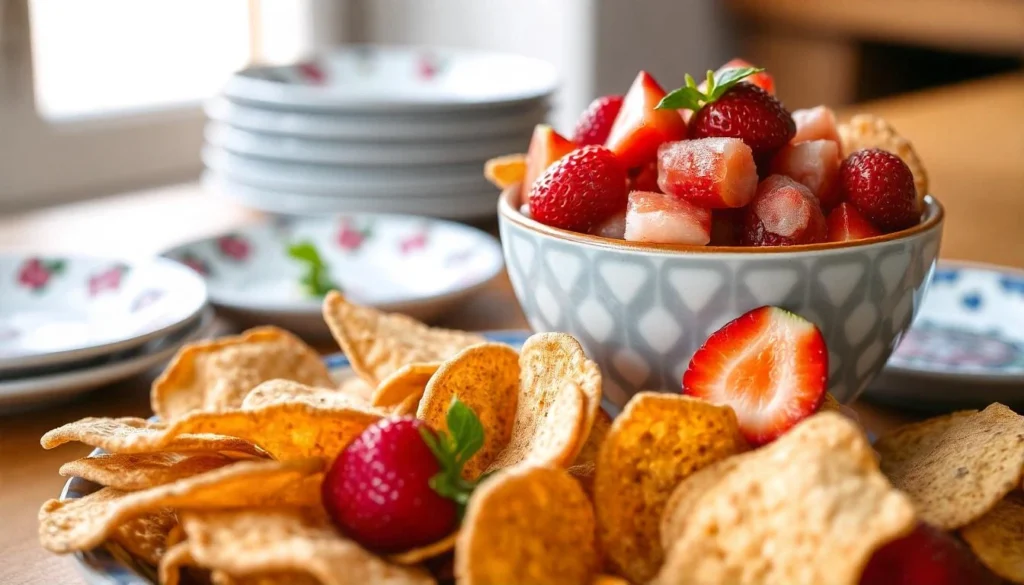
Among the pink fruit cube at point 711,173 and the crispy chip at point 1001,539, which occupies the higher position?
the pink fruit cube at point 711,173

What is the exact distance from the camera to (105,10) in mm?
2412

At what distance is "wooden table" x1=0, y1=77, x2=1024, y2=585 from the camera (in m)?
0.75

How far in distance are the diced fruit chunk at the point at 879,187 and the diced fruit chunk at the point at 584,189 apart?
15 cm

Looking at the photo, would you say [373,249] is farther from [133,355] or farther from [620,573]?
[620,573]

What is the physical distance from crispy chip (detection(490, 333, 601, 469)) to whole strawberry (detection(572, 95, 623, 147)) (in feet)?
0.68

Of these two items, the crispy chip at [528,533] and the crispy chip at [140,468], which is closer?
the crispy chip at [528,533]

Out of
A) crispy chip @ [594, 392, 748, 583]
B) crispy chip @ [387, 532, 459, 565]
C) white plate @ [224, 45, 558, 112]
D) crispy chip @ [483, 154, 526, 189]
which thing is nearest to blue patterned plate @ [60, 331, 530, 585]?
crispy chip @ [387, 532, 459, 565]

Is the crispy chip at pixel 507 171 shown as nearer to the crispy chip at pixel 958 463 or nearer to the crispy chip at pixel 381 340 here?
the crispy chip at pixel 381 340

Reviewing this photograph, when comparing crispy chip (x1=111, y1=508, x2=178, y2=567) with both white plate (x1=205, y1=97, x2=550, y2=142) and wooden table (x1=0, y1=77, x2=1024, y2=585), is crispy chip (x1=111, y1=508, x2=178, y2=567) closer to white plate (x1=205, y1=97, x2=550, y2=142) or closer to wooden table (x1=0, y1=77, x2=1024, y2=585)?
wooden table (x1=0, y1=77, x2=1024, y2=585)

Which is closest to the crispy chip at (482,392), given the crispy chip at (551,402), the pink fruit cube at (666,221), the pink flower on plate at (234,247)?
the crispy chip at (551,402)

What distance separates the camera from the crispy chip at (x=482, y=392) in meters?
0.65

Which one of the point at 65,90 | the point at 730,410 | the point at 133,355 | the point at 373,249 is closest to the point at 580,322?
the point at 730,410

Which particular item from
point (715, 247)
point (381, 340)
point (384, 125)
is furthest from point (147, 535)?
point (384, 125)

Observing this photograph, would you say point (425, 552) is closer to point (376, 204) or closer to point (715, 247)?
point (715, 247)
